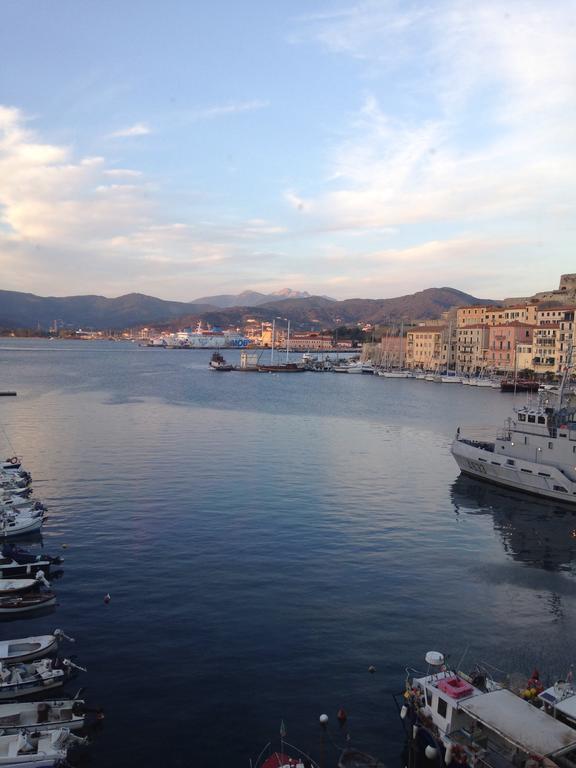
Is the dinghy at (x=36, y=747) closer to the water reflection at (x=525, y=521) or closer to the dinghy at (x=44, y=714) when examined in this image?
the dinghy at (x=44, y=714)

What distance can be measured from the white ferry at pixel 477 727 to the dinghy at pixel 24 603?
1106cm

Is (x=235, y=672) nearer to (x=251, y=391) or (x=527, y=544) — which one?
(x=527, y=544)

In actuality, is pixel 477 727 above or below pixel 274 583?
above

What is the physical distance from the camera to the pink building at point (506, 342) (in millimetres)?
115312

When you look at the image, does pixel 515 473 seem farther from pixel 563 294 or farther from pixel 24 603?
pixel 563 294

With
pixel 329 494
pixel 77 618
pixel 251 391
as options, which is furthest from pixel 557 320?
pixel 77 618

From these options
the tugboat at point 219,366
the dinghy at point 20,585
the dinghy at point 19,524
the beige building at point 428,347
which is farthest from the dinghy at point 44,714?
the beige building at point 428,347

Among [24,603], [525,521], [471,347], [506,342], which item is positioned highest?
[506,342]

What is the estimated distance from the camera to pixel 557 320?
379ft

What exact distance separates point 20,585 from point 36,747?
314 inches

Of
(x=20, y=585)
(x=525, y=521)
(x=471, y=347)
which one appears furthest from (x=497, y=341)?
(x=20, y=585)

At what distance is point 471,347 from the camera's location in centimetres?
12612

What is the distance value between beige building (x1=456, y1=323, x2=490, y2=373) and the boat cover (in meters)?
114

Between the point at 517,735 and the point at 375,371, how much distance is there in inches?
4876
